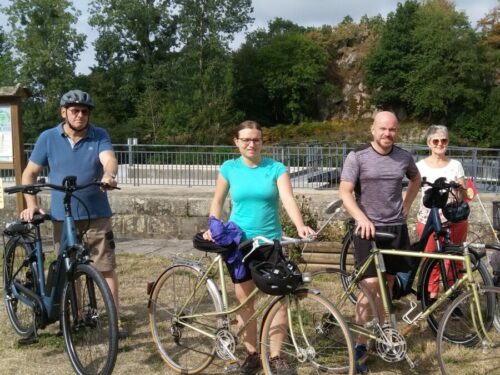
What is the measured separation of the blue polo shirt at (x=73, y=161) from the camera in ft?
14.4

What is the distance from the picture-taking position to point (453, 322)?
3850 mm

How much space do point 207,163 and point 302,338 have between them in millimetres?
9132

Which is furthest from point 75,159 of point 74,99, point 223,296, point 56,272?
point 223,296

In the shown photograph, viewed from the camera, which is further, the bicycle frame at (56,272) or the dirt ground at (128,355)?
the dirt ground at (128,355)

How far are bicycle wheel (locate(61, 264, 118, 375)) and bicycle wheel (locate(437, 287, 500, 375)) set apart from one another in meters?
2.19

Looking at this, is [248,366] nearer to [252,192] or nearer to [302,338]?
[302,338]

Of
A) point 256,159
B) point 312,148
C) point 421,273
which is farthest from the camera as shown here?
point 312,148

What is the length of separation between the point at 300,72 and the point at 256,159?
52.7 meters

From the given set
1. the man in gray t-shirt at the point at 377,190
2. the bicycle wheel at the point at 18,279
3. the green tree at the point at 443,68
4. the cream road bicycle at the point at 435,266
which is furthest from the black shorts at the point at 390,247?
the green tree at the point at 443,68

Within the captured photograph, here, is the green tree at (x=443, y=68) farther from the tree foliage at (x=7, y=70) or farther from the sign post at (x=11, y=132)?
the sign post at (x=11, y=132)

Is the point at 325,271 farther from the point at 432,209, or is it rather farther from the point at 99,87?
the point at 99,87

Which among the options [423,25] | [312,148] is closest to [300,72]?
[423,25]

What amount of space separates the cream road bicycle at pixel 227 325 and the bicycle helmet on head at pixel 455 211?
1630 millimetres

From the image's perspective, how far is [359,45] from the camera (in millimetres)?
60875
